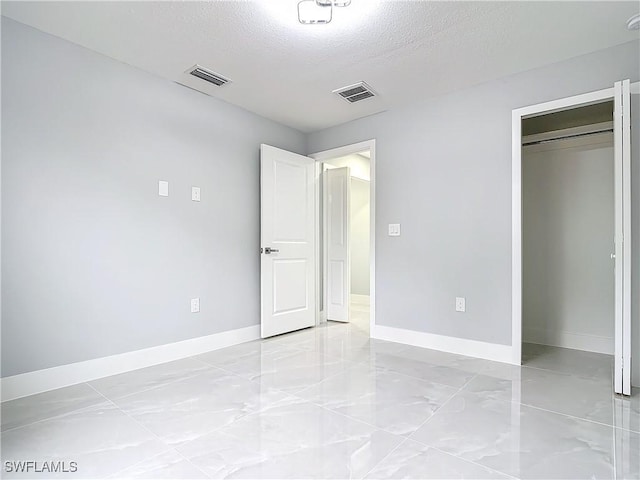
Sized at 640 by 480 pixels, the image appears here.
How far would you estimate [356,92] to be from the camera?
3.29 m

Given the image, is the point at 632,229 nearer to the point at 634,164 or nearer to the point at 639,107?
the point at 634,164

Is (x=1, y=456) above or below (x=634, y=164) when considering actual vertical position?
below

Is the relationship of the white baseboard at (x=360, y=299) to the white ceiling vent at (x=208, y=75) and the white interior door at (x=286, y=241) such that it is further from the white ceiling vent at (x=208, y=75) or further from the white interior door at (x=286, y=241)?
the white ceiling vent at (x=208, y=75)

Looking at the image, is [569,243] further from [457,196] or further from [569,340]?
[457,196]

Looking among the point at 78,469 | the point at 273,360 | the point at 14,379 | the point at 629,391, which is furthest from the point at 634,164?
the point at 14,379

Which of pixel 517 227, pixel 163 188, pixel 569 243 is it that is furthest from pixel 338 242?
pixel 569 243

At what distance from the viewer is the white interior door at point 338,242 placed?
472 cm

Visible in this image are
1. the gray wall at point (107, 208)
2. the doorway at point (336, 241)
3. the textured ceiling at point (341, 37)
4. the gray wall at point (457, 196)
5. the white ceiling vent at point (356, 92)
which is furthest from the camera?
the doorway at point (336, 241)

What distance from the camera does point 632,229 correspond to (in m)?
2.45

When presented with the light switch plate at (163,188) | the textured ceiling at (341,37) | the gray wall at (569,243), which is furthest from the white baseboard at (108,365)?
the gray wall at (569,243)

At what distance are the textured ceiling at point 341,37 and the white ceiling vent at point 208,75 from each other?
7 centimetres

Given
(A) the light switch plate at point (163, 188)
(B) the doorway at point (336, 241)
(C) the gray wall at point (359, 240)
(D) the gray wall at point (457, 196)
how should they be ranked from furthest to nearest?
(C) the gray wall at point (359, 240) < (B) the doorway at point (336, 241) < (A) the light switch plate at point (163, 188) < (D) the gray wall at point (457, 196)

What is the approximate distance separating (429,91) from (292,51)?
1422 millimetres

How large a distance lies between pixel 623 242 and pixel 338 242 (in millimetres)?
3040
